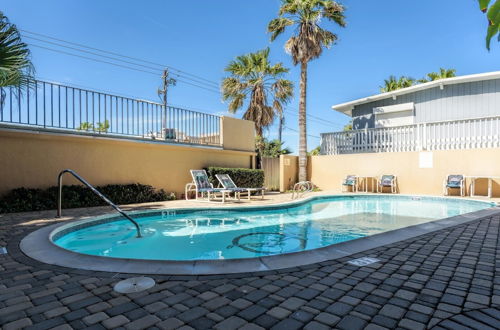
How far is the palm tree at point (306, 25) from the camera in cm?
1380

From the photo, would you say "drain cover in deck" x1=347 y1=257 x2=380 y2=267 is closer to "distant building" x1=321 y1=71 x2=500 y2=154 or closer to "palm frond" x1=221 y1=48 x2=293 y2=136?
"distant building" x1=321 y1=71 x2=500 y2=154

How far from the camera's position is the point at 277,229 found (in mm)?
6496

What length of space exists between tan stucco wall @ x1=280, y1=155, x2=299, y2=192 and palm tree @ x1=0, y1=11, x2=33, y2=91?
11.4 meters

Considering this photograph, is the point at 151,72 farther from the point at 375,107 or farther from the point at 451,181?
the point at 451,181

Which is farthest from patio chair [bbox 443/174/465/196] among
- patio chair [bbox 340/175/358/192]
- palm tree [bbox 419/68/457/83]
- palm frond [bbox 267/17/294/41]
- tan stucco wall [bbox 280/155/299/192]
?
palm tree [bbox 419/68/457/83]

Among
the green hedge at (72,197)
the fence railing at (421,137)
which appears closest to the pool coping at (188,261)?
the green hedge at (72,197)

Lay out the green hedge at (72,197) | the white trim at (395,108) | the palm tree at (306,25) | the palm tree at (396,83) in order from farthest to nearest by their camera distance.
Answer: the palm tree at (396,83), the white trim at (395,108), the palm tree at (306,25), the green hedge at (72,197)

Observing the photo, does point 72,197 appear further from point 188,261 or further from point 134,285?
point 134,285

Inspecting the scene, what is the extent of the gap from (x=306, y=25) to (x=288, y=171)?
6986mm

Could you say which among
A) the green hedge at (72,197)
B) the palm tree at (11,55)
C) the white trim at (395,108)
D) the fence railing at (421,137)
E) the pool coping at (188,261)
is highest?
the white trim at (395,108)

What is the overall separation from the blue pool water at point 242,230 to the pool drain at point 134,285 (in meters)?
1.88

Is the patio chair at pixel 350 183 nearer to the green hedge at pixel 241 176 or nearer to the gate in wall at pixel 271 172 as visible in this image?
the gate in wall at pixel 271 172

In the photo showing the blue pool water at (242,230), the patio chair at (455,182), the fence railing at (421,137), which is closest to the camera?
the blue pool water at (242,230)

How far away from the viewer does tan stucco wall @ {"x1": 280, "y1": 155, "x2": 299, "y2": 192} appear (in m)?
15.2
